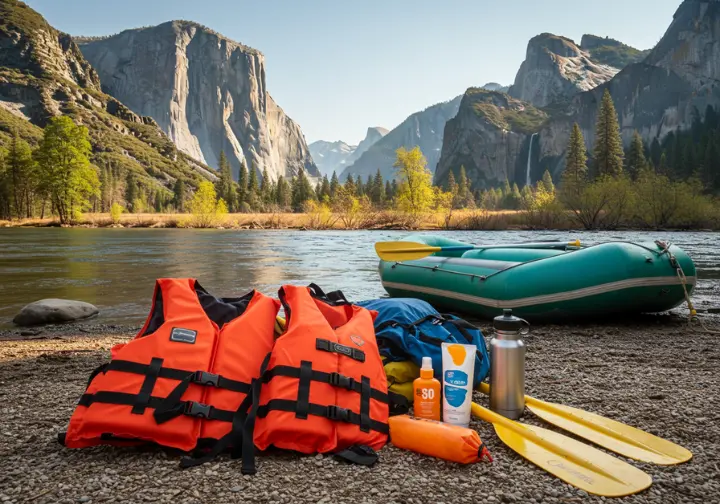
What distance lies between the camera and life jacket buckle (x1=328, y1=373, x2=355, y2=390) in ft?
8.24

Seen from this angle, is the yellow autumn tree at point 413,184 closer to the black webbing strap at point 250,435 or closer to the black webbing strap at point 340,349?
the black webbing strap at point 340,349

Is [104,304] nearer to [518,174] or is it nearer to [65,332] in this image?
[65,332]

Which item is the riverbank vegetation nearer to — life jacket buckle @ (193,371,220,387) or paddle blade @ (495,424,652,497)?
paddle blade @ (495,424,652,497)

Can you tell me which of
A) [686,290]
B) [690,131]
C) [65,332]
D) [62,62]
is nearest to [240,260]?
[65,332]

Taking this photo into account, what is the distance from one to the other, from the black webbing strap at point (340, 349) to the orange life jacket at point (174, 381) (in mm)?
346

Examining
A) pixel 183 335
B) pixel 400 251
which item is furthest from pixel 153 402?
pixel 400 251

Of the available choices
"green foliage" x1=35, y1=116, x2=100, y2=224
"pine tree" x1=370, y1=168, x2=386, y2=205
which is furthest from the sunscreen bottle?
"pine tree" x1=370, y1=168, x2=386, y2=205

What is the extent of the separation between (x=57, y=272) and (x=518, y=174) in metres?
142

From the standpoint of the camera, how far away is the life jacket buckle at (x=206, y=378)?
2453mm

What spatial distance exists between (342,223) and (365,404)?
37089 millimetres

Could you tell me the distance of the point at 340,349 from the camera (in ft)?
8.59

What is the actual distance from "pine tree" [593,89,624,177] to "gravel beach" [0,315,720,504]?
51.6 meters

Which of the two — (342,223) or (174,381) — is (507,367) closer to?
(174,381)

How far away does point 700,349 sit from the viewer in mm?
4738
